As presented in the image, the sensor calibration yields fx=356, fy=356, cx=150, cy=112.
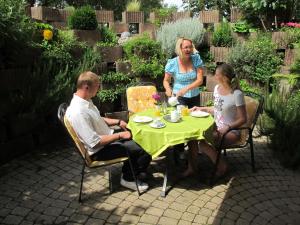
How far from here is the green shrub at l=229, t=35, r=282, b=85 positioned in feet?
24.6

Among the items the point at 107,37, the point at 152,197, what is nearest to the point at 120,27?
the point at 107,37

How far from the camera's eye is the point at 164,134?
12.8 feet

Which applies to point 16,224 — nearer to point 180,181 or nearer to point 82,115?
point 82,115

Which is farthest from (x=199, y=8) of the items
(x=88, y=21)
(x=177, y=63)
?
(x=177, y=63)

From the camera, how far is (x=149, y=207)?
A: 3854 millimetres

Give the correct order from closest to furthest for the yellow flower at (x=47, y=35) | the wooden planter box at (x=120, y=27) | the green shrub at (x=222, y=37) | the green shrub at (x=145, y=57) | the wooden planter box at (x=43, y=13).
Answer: the yellow flower at (x=47, y=35) < the green shrub at (x=145, y=57) < the green shrub at (x=222, y=37) < the wooden planter box at (x=43, y=13) < the wooden planter box at (x=120, y=27)

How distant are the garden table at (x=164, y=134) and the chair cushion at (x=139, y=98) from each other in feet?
4.47

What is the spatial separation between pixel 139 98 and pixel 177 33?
2.94m

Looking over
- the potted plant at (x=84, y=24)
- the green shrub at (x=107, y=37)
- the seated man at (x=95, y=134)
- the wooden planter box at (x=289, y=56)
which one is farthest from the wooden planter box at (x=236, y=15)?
the seated man at (x=95, y=134)

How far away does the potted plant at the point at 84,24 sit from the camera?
743 cm

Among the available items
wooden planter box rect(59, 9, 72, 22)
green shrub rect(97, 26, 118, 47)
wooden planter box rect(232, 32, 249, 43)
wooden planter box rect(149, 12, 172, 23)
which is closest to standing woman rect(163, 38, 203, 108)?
green shrub rect(97, 26, 118, 47)

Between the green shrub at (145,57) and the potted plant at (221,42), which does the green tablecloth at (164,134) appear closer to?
the green shrub at (145,57)

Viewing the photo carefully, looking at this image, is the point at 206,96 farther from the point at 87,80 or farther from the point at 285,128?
the point at 87,80

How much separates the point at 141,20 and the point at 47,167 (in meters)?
6.41
